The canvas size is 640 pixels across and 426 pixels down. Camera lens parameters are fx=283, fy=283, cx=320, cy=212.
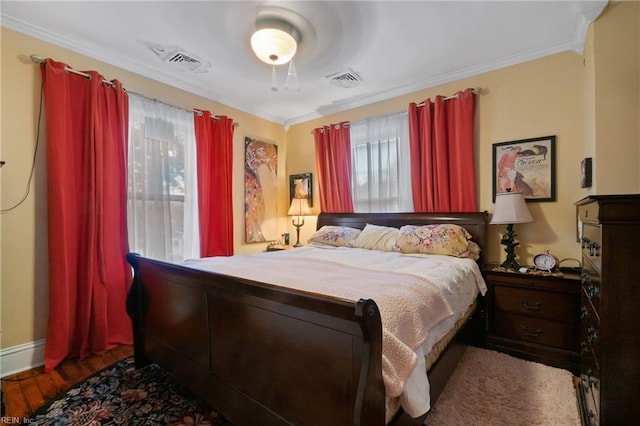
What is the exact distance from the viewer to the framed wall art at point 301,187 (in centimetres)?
417

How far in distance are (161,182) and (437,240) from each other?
280cm

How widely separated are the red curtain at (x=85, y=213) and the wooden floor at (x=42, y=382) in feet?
0.27

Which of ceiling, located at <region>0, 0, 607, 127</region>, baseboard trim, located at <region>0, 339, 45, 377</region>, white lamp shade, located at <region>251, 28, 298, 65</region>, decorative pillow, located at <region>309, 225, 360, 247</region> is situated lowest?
baseboard trim, located at <region>0, 339, 45, 377</region>

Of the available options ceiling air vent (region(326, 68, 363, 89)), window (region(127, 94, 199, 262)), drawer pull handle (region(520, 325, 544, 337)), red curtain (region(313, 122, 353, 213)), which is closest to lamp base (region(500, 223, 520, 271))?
drawer pull handle (region(520, 325, 544, 337))

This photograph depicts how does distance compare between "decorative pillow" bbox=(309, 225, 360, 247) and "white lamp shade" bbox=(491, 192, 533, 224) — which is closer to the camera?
"white lamp shade" bbox=(491, 192, 533, 224)

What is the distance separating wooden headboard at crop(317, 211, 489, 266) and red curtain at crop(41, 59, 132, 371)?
232 cm

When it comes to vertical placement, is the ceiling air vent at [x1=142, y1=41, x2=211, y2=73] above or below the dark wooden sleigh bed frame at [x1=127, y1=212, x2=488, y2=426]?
above

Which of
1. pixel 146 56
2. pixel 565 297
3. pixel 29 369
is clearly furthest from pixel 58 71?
pixel 565 297

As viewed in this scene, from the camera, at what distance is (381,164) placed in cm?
347

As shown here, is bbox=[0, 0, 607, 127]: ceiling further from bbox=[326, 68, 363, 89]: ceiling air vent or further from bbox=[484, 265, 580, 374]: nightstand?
bbox=[484, 265, 580, 374]: nightstand

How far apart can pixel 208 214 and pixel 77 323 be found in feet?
4.92

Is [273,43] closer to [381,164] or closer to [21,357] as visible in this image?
[381,164]

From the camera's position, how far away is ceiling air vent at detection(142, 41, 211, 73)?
98.0 inches

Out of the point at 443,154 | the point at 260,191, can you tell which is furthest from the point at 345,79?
the point at 260,191
